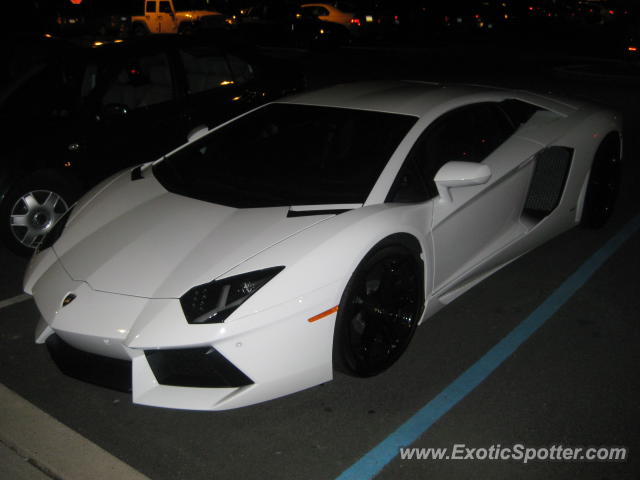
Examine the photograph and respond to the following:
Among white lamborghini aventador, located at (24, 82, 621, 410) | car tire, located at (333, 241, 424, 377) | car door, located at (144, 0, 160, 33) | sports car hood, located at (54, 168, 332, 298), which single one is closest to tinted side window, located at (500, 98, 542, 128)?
white lamborghini aventador, located at (24, 82, 621, 410)

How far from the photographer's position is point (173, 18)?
86.4 ft

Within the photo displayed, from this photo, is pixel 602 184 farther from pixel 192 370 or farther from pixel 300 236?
pixel 192 370

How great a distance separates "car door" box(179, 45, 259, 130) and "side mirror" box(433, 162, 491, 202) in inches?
123

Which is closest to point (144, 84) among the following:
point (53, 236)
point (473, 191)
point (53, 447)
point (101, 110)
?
point (101, 110)

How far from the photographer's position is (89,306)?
315cm

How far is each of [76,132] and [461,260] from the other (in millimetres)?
3214

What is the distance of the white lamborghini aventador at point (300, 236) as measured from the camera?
2.98m

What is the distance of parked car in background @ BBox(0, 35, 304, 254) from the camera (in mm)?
5191

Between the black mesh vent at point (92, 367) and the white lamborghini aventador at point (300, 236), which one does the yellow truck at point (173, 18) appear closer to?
the white lamborghini aventador at point (300, 236)

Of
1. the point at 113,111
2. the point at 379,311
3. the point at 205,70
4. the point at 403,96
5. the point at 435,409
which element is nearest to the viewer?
the point at 435,409

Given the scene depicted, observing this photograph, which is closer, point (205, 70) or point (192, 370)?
point (192, 370)

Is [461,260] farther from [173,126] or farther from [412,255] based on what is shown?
[173,126]

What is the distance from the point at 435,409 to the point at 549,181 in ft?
6.87

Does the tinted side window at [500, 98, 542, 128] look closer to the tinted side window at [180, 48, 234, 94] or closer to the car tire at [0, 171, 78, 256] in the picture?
the tinted side window at [180, 48, 234, 94]
